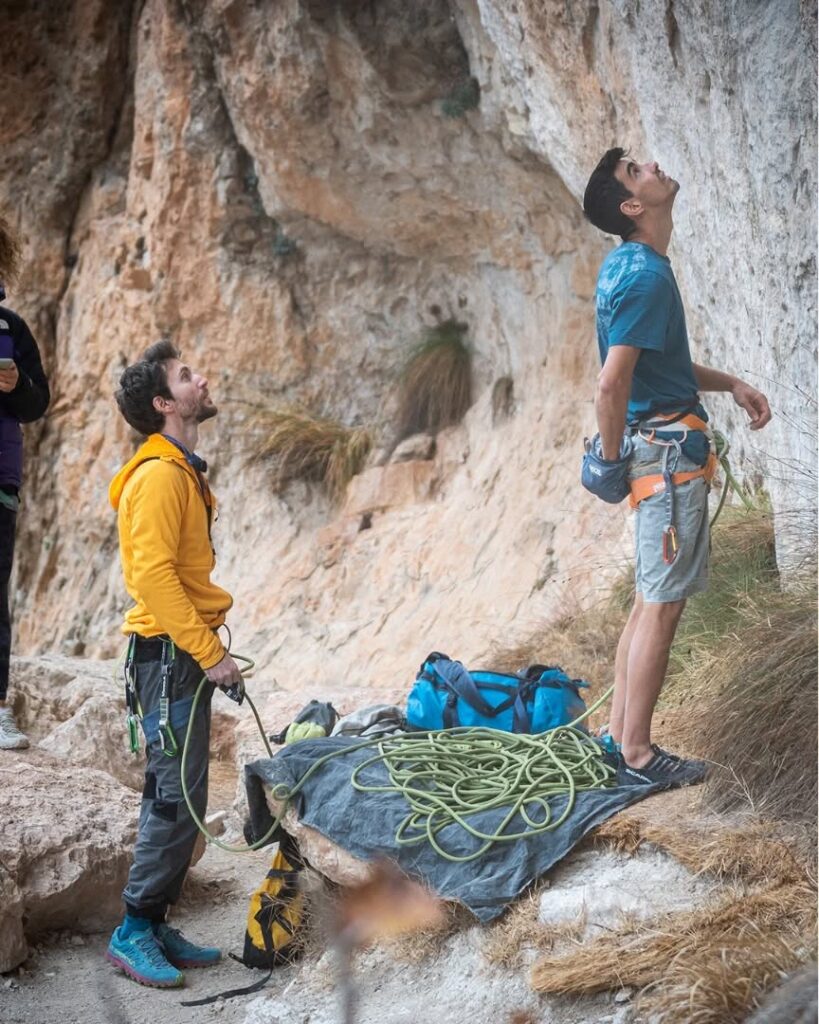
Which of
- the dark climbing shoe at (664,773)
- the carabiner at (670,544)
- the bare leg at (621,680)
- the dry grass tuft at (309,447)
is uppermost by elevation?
the carabiner at (670,544)

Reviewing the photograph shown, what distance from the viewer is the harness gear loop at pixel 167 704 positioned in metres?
3.77

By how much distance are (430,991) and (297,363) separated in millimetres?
6345

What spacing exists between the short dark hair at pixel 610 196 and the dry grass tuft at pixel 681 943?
2.00 meters

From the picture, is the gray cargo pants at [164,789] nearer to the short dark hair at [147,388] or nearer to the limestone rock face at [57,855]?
the limestone rock face at [57,855]

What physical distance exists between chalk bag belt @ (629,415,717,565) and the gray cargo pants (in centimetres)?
145

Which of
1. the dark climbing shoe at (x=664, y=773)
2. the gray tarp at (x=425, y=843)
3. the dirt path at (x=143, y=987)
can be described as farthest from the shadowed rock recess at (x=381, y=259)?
the dirt path at (x=143, y=987)

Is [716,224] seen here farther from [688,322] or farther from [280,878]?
[280,878]

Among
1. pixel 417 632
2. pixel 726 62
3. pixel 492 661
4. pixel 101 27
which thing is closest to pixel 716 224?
pixel 726 62

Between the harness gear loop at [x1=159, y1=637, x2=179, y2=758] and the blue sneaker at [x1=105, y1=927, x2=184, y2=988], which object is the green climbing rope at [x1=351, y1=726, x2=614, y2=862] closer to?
the harness gear loop at [x1=159, y1=637, x2=179, y2=758]

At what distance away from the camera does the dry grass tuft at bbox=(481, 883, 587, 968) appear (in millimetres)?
3219

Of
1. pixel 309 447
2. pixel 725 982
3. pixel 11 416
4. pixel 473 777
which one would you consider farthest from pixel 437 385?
pixel 725 982

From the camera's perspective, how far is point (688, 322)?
5.82m

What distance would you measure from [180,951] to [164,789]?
56cm

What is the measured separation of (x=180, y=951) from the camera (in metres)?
3.94
